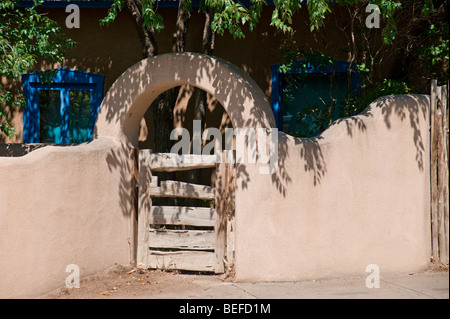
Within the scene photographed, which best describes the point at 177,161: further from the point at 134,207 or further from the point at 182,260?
the point at 182,260

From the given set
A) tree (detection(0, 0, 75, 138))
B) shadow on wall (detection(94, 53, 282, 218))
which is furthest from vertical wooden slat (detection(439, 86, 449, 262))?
tree (detection(0, 0, 75, 138))

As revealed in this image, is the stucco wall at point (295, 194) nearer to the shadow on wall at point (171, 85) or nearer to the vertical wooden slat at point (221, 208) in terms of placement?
the shadow on wall at point (171, 85)

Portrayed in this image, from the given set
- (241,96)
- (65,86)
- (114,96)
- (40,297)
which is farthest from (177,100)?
(40,297)

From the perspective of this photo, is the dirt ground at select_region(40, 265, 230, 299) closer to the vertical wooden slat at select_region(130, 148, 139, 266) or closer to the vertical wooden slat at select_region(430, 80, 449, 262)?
the vertical wooden slat at select_region(130, 148, 139, 266)

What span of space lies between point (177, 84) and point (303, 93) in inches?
150

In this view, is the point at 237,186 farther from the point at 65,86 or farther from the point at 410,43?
the point at 65,86

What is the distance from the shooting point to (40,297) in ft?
20.4

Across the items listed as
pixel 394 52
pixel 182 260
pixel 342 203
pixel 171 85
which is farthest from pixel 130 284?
pixel 394 52

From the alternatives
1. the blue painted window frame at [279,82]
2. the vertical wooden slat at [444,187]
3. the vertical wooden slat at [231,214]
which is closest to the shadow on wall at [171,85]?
the vertical wooden slat at [231,214]

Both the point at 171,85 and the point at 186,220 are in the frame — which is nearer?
the point at 186,220

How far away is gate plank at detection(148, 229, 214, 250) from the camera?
23.4 ft

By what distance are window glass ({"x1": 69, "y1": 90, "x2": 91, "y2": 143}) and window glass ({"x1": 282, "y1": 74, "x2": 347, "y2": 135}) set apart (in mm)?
3835

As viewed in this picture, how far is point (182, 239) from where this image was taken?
7211 mm

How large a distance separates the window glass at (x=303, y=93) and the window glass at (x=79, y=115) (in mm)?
3835
